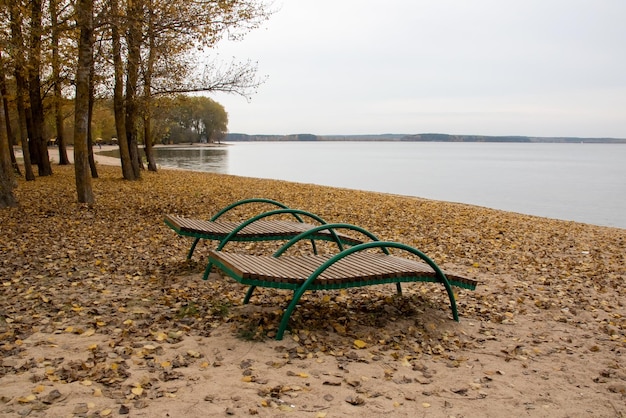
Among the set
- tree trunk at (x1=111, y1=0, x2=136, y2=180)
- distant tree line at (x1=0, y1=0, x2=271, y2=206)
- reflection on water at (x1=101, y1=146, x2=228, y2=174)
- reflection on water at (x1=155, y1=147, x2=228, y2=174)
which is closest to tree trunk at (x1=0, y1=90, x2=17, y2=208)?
distant tree line at (x1=0, y1=0, x2=271, y2=206)

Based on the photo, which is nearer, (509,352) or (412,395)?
(412,395)

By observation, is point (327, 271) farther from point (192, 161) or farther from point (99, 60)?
point (192, 161)

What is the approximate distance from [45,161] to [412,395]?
1877 centimetres

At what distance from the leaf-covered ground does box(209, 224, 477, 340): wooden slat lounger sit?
421mm

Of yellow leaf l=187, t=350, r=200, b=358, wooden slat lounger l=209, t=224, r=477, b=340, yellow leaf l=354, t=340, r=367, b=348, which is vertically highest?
wooden slat lounger l=209, t=224, r=477, b=340

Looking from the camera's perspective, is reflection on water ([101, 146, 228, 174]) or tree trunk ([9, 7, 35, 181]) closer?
tree trunk ([9, 7, 35, 181])

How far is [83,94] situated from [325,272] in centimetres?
827

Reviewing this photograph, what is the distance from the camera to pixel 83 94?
34.9 feet

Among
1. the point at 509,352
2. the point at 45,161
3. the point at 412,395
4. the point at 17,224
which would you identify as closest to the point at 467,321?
the point at 509,352

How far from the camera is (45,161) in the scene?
1895 centimetres

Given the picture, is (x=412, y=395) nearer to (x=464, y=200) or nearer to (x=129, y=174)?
(x=129, y=174)

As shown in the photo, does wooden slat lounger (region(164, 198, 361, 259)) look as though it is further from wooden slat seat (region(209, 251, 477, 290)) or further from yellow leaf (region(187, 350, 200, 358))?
yellow leaf (region(187, 350, 200, 358))

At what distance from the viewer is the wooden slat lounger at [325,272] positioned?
4137mm

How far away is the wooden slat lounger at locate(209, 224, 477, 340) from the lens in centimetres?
414
